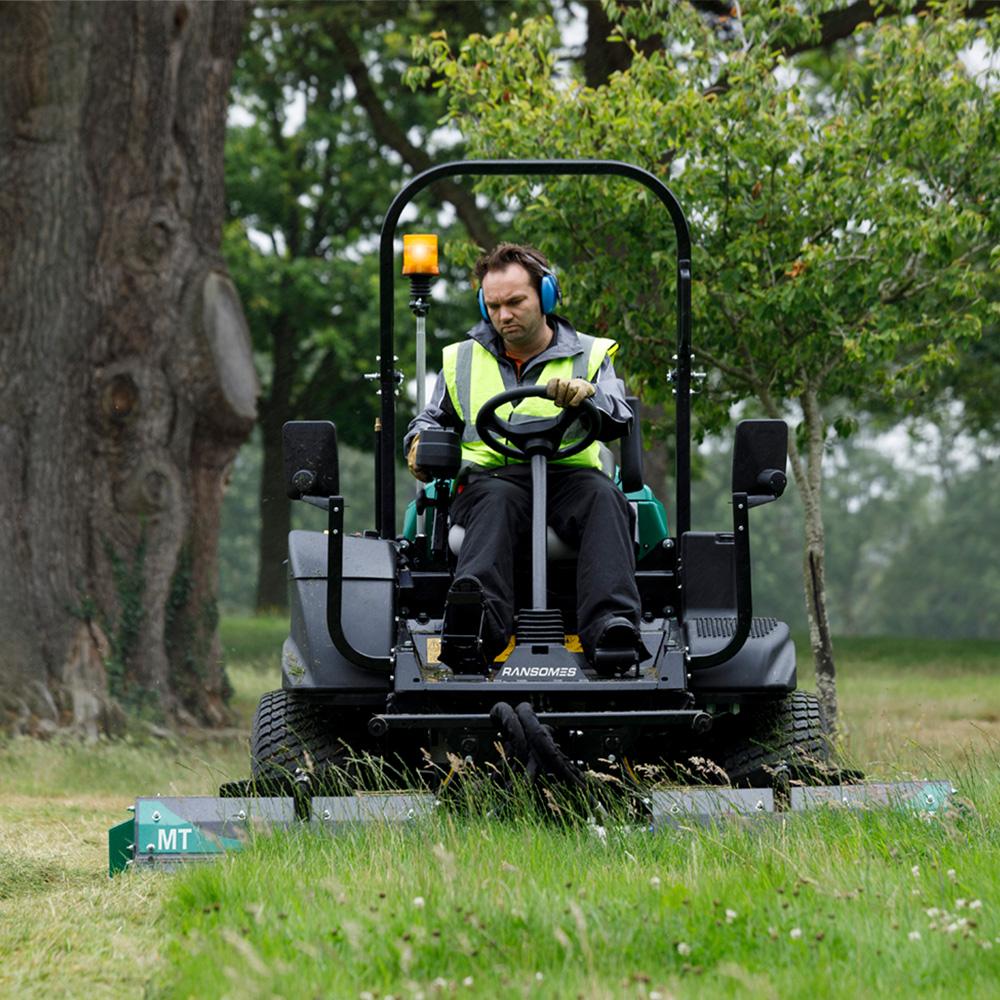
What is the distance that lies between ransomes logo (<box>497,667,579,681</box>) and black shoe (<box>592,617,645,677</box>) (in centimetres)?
9

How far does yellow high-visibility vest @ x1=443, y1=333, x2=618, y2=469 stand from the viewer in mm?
5965

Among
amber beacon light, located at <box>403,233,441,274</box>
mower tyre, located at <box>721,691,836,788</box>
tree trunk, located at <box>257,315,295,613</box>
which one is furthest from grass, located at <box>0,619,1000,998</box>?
tree trunk, located at <box>257,315,295,613</box>

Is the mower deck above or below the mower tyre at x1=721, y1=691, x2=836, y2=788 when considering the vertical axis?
below

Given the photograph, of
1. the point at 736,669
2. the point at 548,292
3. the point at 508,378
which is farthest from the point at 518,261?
the point at 736,669

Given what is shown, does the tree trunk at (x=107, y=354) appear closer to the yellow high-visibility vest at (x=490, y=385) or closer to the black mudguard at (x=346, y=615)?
Answer: the black mudguard at (x=346, y=615)

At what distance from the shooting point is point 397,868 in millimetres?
4637

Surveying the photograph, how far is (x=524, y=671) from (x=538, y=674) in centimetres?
5

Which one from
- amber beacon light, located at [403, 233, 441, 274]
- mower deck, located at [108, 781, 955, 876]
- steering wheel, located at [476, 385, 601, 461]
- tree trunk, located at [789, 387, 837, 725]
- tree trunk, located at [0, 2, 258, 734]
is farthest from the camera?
tree trunk, located at [0, 2, 258, 734]

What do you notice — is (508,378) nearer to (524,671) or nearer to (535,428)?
(535,428)

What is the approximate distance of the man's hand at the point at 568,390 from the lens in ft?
18.7

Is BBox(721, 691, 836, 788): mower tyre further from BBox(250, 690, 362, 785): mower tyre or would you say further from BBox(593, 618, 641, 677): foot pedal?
BBox(250, 690, 362, 785): mower tyre

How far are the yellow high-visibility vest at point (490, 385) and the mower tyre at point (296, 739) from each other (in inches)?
40.1

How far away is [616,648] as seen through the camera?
5.55 m

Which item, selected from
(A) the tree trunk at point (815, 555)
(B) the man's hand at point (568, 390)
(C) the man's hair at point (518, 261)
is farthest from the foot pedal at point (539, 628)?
(A) the tree trunk at point (815, 555)
